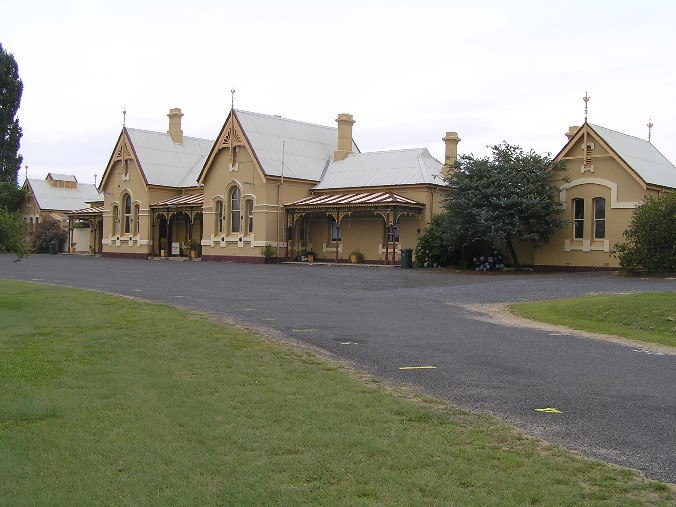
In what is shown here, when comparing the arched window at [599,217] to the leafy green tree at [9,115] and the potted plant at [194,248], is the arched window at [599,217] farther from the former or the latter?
the leafy green tree at [9,115]

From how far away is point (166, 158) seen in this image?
5531cm

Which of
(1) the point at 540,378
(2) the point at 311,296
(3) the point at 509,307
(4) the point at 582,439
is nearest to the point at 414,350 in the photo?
(1) the point at 540,378

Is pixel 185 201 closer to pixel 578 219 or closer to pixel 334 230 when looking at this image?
pixel 334 230

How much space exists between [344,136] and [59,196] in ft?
122

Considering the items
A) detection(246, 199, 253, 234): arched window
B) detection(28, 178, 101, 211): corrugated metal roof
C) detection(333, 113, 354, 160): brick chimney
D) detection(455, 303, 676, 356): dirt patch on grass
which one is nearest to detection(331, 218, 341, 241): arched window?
detection(246, 199, 253, 234): arched window

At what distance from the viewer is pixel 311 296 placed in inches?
817

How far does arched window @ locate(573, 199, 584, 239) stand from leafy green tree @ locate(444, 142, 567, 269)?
817 millimetres

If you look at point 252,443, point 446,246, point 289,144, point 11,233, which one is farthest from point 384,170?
point 252,443

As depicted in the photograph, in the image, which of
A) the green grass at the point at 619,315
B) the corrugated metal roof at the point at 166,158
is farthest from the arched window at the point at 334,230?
the green grass at the point at 619,315

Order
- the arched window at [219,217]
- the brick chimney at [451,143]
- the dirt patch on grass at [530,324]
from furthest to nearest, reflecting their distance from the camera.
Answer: the arched window at [219,217] < the brick chimney at [451,143] < the dirt patch on grass at [530,324]

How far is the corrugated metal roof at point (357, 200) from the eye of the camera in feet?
128

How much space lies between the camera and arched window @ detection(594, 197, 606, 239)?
3338 centimetres

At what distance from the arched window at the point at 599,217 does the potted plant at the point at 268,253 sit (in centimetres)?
1841

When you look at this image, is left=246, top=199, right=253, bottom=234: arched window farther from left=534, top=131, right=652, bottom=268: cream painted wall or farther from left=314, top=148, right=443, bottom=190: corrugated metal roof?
left=534, top=131, right=652, bottom=268: cream painted wall
